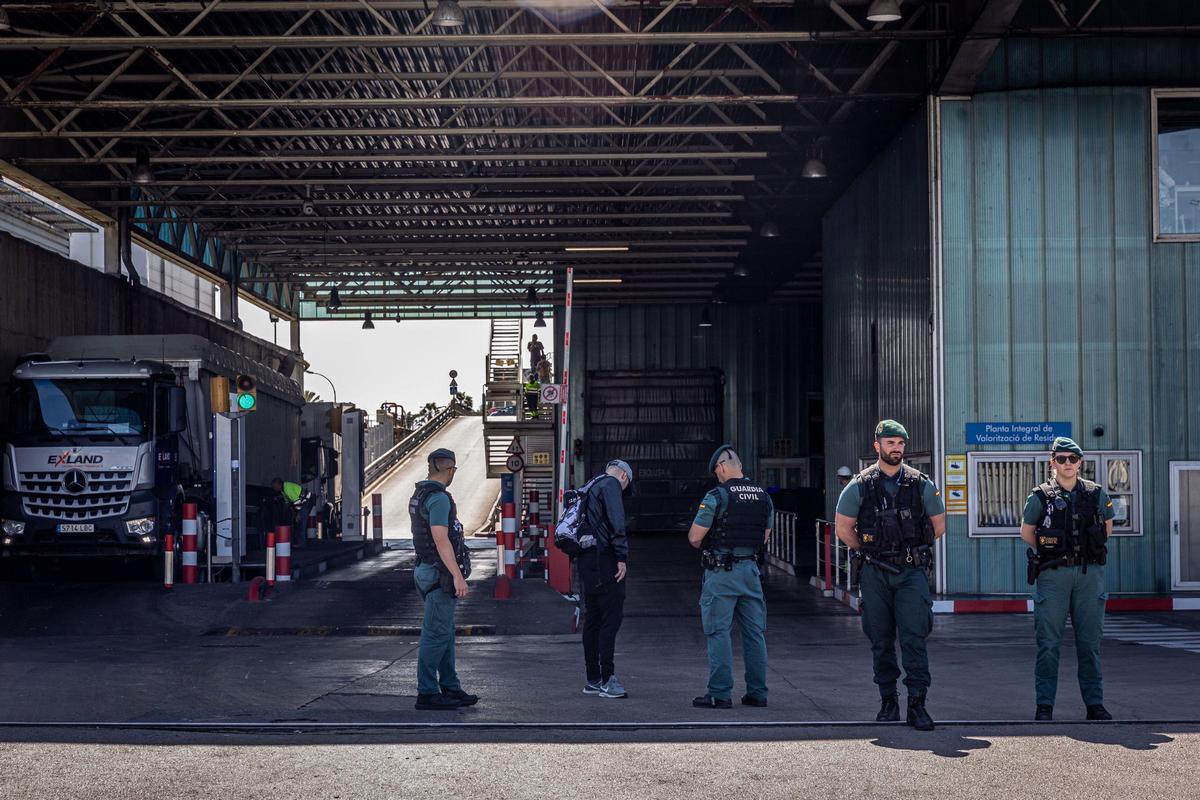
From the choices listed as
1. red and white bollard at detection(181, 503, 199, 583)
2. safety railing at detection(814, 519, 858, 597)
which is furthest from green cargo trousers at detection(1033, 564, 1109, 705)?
red and white bollard at detection(181, 503, 199, 583)

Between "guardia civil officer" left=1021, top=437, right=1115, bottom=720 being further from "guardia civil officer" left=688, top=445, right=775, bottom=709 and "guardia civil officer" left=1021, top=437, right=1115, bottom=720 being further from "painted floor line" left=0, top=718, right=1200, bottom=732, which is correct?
"guardia civil officer" left=688, top=445, right=775, bottom=709

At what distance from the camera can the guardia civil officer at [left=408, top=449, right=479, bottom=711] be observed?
31.5 feet

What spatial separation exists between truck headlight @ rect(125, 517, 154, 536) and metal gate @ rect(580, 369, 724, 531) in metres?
22.0

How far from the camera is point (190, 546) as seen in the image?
18516 millimetres

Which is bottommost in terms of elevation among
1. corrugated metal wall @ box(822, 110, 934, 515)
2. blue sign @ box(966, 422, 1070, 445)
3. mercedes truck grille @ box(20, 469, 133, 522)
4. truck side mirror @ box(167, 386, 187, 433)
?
mercedes truck grille @ box(20, 469, 133, 522)

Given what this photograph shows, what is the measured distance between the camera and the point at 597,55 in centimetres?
2170

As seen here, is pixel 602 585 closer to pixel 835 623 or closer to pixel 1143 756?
pixel 1143 756

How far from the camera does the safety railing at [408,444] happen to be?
57.2 meters

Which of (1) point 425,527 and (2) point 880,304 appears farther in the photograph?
(2) point 880,304

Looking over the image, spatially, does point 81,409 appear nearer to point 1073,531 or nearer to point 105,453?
point 105,453

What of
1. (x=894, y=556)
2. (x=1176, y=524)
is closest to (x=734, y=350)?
(x=1176, y=524)

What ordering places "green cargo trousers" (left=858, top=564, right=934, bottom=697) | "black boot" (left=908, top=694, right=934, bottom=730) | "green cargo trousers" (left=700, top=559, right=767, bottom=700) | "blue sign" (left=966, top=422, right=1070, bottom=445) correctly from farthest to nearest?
"blue sign" (left=966, top=422, right=1070, bottom=445) → "green cargo trousers" (left=700, top=559, right=767, bottom=700) → "green cargo trousers" (left=858, top=564, right=934, bottom=697) → "black boot" (left=908, top=694, right=934, bottom=730)

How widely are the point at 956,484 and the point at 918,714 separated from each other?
10.4 metres

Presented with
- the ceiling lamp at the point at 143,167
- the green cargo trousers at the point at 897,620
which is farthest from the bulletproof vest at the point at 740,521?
the ceiling lamp at the point at 143,167
